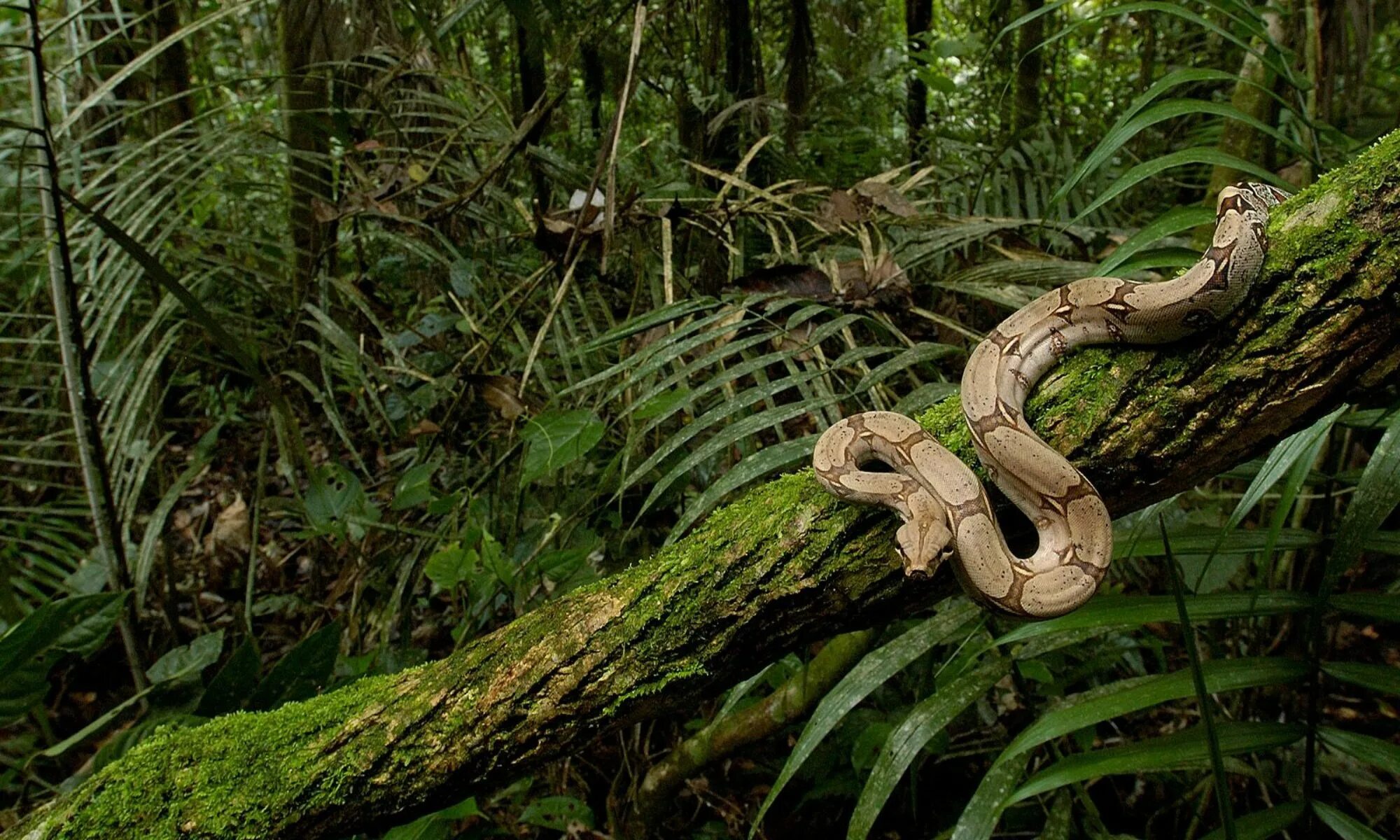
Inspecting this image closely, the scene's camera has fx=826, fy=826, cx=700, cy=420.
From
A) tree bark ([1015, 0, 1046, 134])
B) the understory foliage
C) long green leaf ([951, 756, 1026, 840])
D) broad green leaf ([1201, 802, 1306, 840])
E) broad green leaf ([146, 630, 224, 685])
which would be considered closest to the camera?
broad green leaf ([1201, 802, 1306, 840])

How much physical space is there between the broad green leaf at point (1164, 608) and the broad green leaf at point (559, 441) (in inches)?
55.9

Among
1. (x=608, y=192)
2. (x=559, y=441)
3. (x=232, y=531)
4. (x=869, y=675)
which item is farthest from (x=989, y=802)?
(x=232, y=531)

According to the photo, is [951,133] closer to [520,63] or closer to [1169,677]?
[520,63]

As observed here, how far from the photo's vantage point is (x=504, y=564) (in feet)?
9.82

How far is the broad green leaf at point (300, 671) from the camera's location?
8.20ft

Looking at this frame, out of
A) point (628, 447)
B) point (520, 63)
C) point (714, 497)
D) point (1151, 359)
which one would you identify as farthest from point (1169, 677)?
point (520, 63)

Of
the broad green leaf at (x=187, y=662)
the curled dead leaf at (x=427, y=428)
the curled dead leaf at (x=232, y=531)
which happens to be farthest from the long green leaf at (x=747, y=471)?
the curled dead leaf at (x=232, y=531)

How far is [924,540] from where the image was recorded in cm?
174

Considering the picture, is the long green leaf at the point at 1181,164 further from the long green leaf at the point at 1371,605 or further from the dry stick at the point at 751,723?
the dry stick at the point at 751,723

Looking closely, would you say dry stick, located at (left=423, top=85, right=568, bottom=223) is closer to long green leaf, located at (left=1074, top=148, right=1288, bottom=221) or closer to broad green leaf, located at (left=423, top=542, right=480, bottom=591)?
broad green leaf, located at (left=423, top=542, right=480, bottom=591)

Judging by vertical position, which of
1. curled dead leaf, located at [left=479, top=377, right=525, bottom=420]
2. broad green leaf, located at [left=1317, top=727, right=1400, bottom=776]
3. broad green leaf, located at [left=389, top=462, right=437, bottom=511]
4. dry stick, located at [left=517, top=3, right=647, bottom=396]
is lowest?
broad green leaf, located at [left=1317, top=727, right=1400, bottom=776]

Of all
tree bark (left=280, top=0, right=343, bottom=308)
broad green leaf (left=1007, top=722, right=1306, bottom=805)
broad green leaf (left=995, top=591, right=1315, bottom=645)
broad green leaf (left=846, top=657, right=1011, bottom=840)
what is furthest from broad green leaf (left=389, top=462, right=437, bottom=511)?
broad green leaf (left=1007, top=722, right=1306, bottom=805)

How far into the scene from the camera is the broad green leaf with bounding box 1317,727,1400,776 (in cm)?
189

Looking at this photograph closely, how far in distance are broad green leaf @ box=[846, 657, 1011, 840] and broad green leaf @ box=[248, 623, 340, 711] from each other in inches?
64.0
